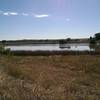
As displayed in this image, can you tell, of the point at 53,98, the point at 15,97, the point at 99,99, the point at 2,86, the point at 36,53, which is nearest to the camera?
the point at 15,97

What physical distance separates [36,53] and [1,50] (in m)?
13.7

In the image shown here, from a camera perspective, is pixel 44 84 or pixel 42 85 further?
pixel 44 84

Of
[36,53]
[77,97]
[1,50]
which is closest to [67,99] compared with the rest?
[77,97]

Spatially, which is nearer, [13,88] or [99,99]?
[13,88]

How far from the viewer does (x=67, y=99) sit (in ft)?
22.9

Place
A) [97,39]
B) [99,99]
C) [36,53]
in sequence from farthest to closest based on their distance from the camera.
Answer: [97,39], [36,53], [99,99]

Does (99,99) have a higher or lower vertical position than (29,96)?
lower

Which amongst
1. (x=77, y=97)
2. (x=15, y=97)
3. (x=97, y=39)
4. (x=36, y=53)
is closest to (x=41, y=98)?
(x=15, y=97)

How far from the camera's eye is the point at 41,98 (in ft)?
20.2

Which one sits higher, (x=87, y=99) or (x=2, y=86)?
(x=2, y=86)

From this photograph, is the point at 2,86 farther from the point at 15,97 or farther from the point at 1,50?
the point at 1,50

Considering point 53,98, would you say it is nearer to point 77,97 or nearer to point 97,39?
point 77,97

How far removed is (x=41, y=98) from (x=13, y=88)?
3.95 ft

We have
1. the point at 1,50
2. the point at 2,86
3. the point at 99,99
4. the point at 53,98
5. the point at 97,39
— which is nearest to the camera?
the point at 53,98
